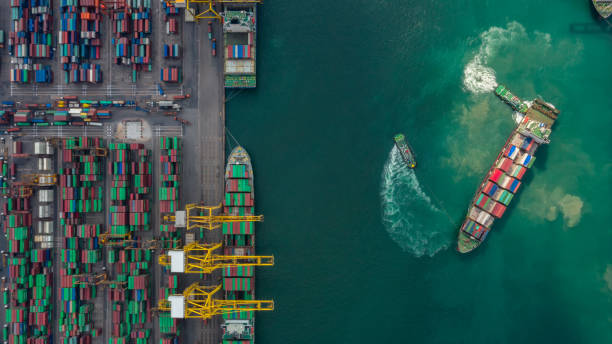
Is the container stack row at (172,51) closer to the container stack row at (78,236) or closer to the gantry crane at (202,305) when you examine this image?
the container stack row at (78,236)

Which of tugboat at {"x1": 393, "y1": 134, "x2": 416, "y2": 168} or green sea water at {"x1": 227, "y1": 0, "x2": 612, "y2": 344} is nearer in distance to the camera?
tugboat at {"x1": 393, "y1": 134, "x2": 416, "y2": 168}

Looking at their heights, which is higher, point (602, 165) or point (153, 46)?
point (153, 46)

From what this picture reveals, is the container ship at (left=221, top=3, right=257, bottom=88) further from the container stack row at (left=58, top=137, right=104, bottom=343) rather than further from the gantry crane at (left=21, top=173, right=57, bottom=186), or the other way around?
the gantry crane at (left=21, top=173, right=57, bottom=186)

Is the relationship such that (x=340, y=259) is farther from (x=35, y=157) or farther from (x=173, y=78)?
(x=35, y=157)

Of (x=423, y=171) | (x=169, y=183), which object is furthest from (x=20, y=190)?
(x=423, y=171)

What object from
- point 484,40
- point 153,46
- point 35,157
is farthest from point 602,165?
point 35,157

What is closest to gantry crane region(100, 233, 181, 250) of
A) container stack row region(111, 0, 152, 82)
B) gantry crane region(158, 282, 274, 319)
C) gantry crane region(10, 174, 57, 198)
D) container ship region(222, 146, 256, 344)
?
gantry crane region(158, 282, 274, 319)
